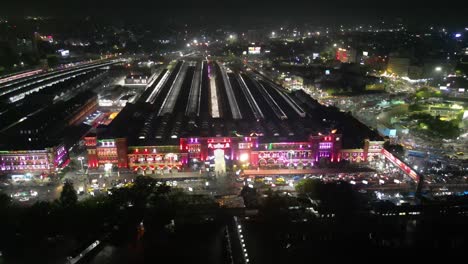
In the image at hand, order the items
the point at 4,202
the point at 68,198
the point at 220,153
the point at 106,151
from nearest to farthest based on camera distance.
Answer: the point at 4,202, the point at 68,198, the point at 106,151, the point at 220,153

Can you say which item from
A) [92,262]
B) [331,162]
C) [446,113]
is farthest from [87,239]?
[446,113]

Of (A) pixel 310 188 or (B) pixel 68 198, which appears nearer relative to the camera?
(B) pixel 68 198

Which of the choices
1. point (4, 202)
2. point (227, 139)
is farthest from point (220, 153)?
point (4, 202)

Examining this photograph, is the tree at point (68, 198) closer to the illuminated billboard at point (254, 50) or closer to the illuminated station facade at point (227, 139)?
the illuminated station facade at point (227, 139)

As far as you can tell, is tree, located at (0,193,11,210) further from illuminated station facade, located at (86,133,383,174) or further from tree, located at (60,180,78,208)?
illuminated station facade, located at (86,133,383,174)

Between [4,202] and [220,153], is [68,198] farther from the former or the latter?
[220,153]

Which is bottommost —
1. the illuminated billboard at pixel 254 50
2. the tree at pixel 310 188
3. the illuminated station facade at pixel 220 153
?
the tree at pixel 310 188

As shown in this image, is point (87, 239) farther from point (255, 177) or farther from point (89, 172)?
point (255, 177)

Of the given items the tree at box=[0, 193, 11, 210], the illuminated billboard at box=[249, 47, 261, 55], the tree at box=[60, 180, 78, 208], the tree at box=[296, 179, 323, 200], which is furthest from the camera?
the illuminated billboard at box=[249, 47, 261, 55]

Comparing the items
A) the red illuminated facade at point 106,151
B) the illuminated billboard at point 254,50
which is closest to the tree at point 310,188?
the red illuminated facade at point 106,151

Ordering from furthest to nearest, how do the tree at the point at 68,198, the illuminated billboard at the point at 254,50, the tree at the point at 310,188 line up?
the illuminated billboard at the point at 254,50
the tree at the point at 310,188
the tree at the point at 68,198

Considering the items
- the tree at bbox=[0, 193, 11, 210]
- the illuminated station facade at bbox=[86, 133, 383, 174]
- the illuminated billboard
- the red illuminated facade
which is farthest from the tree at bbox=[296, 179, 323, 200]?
the illuminated billboard
